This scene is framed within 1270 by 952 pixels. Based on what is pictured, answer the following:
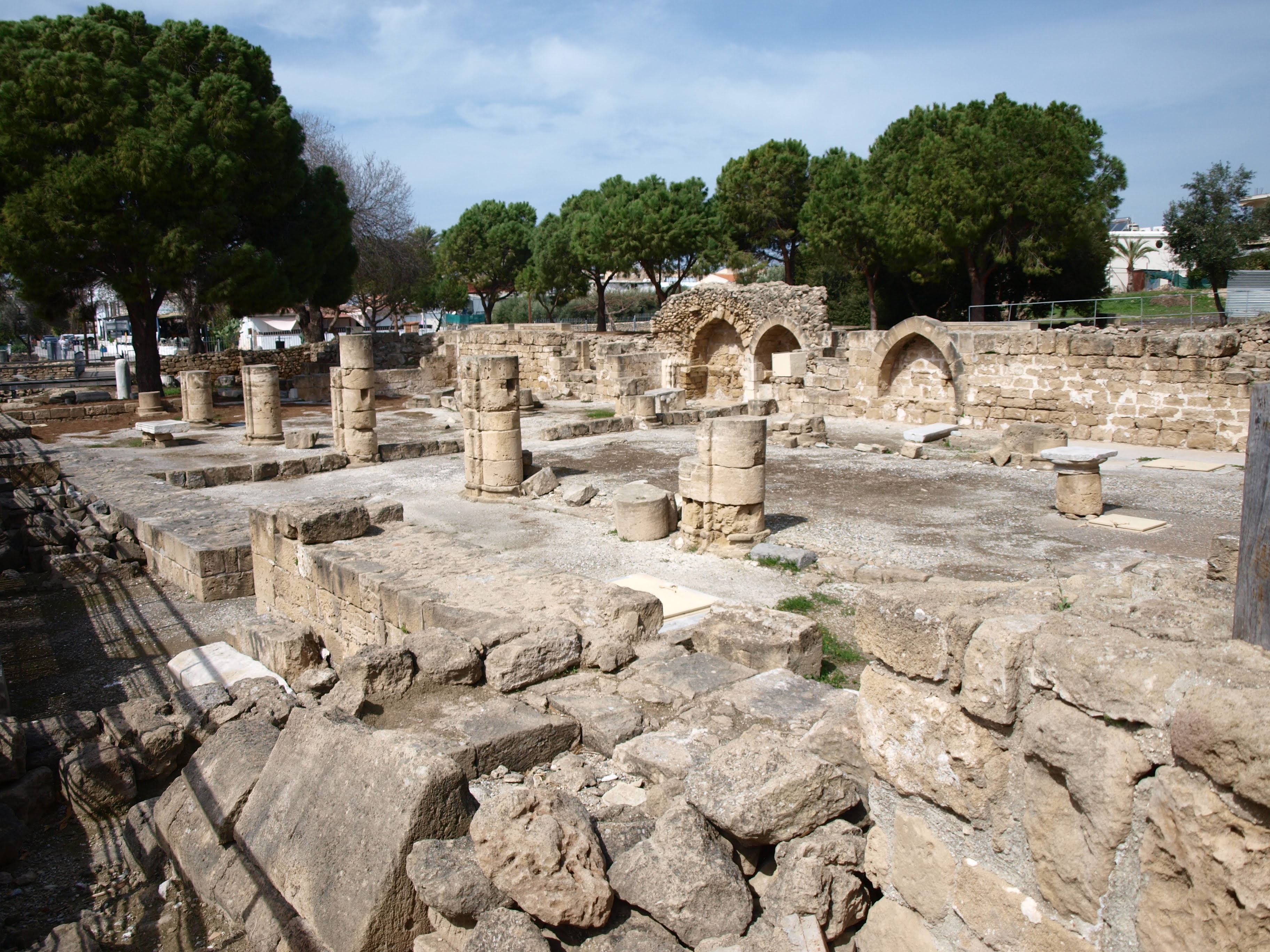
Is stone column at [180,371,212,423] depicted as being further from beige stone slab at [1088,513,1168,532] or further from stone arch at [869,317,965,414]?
beige stone slab at [1088,513,1168,532]

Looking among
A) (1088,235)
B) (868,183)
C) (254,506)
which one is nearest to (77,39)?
(254,506)

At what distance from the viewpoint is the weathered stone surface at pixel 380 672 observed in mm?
5230

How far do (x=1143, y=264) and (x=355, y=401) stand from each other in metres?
58.9

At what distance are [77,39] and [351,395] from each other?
1637 cm

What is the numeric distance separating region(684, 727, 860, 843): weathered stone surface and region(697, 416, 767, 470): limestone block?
20.3 feet

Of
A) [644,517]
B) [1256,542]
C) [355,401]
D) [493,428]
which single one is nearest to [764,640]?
[1256,542]

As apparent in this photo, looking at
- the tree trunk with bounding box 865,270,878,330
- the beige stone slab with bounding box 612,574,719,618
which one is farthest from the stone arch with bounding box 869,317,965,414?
the tree trunk with bounding box 865,270,878,330

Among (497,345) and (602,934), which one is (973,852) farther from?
(497,345)

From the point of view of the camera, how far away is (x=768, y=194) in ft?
133

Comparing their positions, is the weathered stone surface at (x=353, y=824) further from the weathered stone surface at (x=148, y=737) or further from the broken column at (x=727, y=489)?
the broken column at (x=727, y=489)

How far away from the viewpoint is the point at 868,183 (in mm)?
33844

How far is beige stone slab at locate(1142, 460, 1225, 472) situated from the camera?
43.5 feet

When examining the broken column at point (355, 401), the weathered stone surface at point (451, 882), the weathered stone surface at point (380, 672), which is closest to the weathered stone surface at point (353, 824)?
the weathered stone surface at point (451, 882)

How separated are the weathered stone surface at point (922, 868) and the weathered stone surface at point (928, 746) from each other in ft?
0.37
